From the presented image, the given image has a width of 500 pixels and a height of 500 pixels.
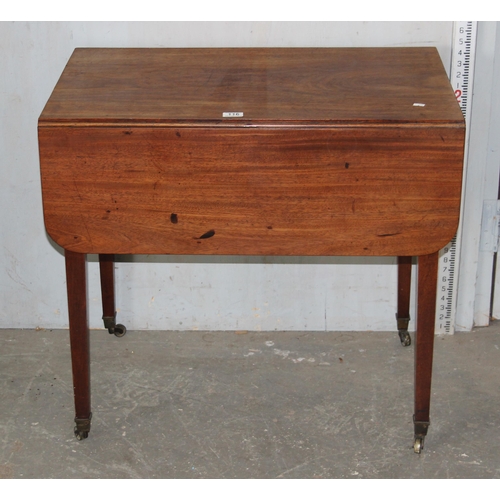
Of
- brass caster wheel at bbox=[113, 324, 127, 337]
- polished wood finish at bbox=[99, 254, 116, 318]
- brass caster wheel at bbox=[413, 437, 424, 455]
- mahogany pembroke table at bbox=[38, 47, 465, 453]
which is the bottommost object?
brass caster wheel at bbox=[113, 324, 127, 337]

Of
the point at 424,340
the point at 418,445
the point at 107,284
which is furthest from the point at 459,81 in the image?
the point at 107,284

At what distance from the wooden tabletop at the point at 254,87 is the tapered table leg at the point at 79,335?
0.40 m

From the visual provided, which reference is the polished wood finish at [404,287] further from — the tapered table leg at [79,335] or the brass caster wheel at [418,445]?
the tapered table leg at [79,335]

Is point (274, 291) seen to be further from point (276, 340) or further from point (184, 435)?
point (184, 435)

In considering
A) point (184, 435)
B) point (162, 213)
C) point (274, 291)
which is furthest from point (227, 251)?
point (274, 291)

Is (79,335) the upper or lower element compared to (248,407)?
upper

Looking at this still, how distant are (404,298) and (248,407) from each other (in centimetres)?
68

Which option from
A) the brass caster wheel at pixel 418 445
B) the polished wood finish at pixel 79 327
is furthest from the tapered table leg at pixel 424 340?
the polished wood finish at pixel 79 327

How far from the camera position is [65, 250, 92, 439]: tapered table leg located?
231 cm

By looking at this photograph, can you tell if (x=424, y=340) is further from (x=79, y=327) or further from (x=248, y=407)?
(x=79, y=327)

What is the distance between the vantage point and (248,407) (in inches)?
102

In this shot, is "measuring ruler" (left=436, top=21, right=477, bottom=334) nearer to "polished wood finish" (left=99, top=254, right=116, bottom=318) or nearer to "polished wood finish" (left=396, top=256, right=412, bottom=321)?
"polished wood finish" (left=396, top=256, right=412, bottom=321)

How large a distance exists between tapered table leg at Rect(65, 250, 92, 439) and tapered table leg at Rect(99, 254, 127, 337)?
54cm

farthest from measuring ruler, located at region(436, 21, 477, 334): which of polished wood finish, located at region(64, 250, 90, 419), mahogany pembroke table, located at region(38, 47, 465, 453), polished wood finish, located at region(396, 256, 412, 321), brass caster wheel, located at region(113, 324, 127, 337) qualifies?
polished wood finish, located at region(64, 250, 90, 419)
